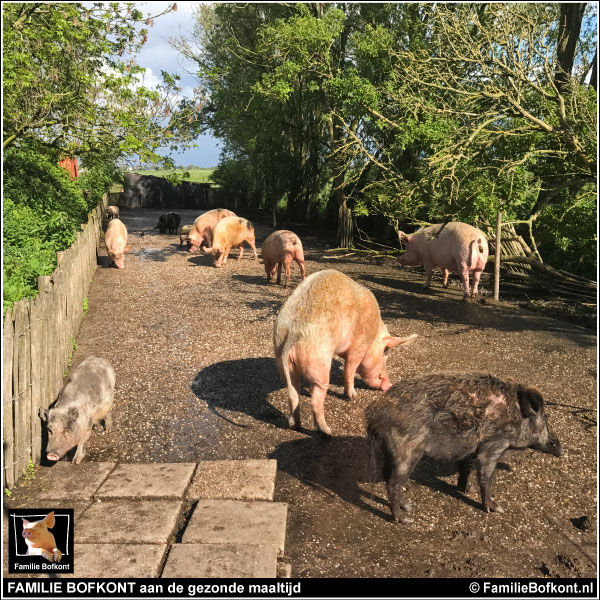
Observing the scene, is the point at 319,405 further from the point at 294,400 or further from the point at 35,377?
the point at 35,377

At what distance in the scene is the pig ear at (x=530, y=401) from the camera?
547cm

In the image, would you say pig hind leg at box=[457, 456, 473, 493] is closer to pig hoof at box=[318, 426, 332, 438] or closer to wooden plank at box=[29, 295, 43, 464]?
pig hoof at box=[318, 426, 332, 438]

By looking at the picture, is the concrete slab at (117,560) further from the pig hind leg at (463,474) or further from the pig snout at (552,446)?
the pig snout at (552,446)

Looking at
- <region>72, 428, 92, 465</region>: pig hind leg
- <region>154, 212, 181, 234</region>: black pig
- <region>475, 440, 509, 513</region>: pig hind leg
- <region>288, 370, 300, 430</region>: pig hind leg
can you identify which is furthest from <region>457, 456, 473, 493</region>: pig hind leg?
<region>154, 212, 181, 234</region>: black pig

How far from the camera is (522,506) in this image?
5.76 metres

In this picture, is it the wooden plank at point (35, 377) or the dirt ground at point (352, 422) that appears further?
the wooden plank at point (35, 377)

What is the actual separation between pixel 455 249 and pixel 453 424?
9887 mm

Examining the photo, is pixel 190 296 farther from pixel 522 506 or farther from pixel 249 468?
pixel 522 506

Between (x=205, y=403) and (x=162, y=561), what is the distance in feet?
12.0

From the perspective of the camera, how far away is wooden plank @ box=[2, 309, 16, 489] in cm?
538

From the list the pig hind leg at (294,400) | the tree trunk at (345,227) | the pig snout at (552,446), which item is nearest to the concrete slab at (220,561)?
the pig hind leg at (294,400)

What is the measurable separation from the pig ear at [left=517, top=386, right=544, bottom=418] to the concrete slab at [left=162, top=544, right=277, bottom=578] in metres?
2.86

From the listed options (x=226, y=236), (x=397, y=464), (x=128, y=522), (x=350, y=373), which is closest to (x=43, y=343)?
(x=128, y=522)

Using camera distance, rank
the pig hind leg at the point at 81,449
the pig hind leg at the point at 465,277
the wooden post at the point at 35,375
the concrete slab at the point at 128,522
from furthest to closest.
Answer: the pig hind leg at the point at 465,277
the pig hind leg at the point at 81,449
the wooden post at the point at 35,375
the concrete slab at the point at 128,522
